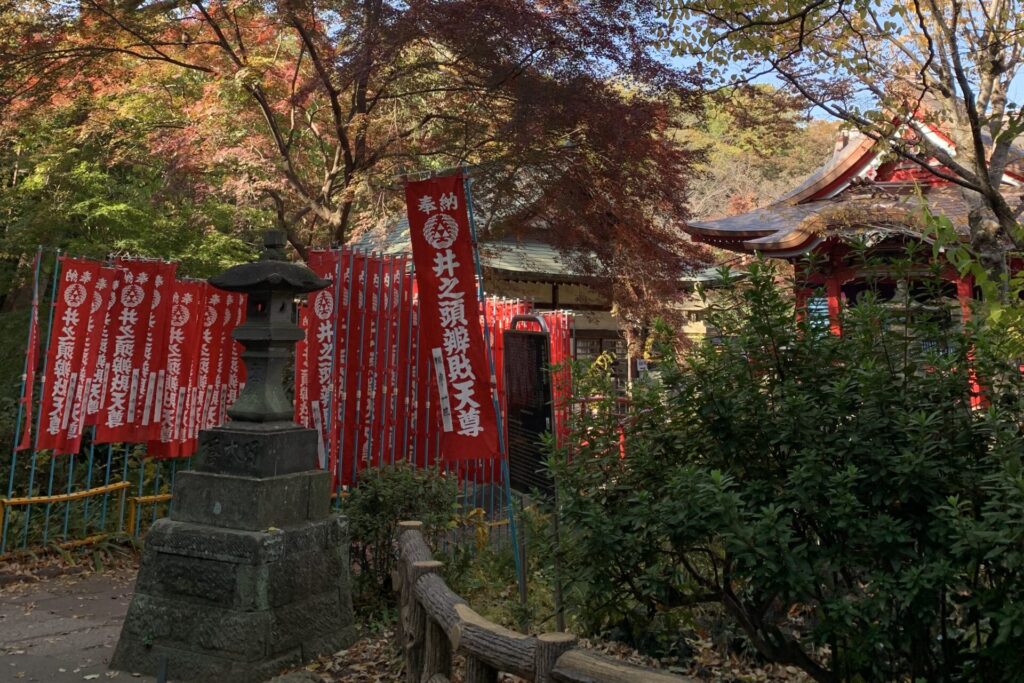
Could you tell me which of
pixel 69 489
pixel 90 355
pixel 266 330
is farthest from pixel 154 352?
pixel 266 330

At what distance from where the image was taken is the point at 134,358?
769 cm

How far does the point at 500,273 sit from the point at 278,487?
34.5 ft

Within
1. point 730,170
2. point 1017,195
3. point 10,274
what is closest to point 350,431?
point 10,274

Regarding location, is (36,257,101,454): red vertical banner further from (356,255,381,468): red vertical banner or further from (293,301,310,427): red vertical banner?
(356,255,381,468): red vertical banner

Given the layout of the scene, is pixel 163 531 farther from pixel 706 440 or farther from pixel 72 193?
pixel 72 193

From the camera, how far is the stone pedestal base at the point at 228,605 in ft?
16.2

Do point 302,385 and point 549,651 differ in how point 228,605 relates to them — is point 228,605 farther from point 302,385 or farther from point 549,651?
point 549,651

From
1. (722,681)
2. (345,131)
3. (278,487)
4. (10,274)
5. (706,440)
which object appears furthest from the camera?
(10,274)

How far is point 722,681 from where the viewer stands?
4.52 metres

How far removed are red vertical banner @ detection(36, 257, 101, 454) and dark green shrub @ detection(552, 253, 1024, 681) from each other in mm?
5648

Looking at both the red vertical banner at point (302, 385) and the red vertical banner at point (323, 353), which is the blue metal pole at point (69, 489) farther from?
the red vertical banner at point (323, 353)

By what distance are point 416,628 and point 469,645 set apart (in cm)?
102

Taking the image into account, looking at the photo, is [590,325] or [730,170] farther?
[730,170]

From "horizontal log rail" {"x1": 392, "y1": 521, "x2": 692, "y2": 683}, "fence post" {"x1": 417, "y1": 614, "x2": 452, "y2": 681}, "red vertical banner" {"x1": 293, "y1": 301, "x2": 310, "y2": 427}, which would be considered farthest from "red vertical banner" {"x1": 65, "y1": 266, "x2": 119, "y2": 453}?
"fence post" {"x1": 417, "y1": 614, "x2": 452, "y2": 681}
